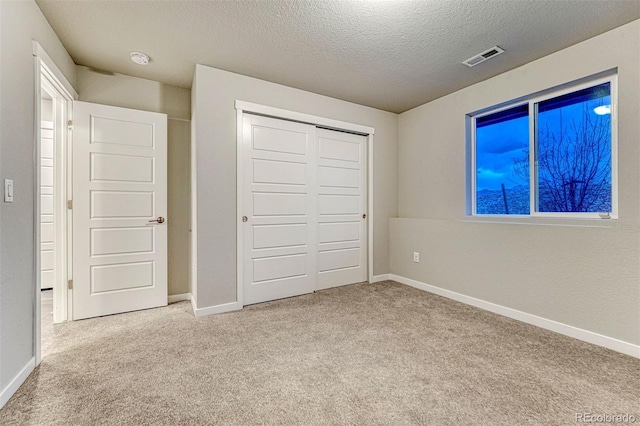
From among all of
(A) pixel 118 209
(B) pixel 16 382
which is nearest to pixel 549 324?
(B) pixel 16 382

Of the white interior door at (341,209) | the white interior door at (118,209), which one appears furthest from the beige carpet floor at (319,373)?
the white interior door at (341,209)

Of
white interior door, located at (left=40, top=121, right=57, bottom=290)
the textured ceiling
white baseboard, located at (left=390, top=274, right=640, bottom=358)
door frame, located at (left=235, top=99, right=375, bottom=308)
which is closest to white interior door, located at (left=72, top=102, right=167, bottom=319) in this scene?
the textured ceiling

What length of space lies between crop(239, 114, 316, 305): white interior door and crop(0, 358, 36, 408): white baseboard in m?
1.61

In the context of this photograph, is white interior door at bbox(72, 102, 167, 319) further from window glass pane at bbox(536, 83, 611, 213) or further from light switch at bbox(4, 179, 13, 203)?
window glass pane at bbox(536, 83, 611, 213)

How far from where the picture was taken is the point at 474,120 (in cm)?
336

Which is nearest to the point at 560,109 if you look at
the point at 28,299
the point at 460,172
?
the point at 460,172

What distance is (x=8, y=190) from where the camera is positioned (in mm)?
1592

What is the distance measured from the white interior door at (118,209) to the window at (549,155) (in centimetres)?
363

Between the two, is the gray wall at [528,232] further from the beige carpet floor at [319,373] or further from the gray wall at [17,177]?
the gray wall at [17,177]

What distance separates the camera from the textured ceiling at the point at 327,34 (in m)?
1.97

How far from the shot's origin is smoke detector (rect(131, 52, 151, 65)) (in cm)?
256

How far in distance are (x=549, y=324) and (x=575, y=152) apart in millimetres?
1563

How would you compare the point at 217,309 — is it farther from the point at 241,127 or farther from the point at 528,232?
the point at 528,232

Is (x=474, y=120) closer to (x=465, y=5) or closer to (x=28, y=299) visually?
(x=465, y=5)
